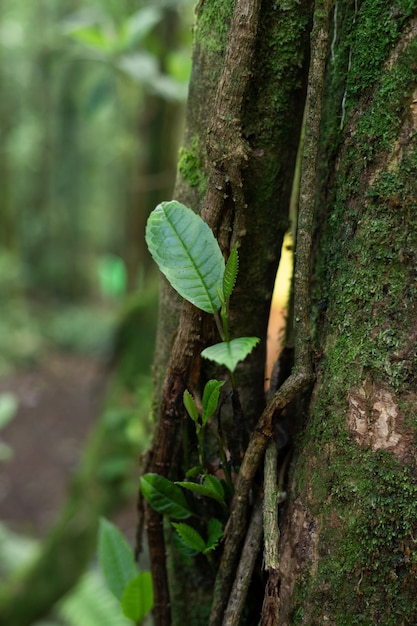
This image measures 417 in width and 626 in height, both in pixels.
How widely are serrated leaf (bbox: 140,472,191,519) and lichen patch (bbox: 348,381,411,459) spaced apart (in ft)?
1.40

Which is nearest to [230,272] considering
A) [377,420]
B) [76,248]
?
[377,420]

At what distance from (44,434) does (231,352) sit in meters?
8.85

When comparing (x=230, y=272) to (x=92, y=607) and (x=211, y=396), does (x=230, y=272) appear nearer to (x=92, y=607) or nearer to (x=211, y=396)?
(x=211, y=396)

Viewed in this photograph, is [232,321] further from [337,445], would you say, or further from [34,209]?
[34,209]

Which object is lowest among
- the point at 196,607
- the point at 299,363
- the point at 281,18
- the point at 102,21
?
the point at 196,607

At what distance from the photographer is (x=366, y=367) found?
3.26 ft

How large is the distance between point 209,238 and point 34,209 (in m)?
19.9

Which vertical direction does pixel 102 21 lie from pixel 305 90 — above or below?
above

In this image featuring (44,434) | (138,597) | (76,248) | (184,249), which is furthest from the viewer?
(76,248)

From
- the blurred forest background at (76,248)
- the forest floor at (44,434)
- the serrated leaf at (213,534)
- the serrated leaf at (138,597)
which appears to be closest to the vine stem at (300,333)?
the serrated leaf at (213,534)

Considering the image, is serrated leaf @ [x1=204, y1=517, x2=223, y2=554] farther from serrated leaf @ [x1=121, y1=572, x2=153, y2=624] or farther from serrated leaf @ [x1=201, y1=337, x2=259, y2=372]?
serrated leaf @ [x1=201, y1=337, x2=259, y2=372]

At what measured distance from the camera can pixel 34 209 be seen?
1966 cm

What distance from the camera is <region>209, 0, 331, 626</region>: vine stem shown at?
1064 mm

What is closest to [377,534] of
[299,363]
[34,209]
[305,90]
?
[299,363]
